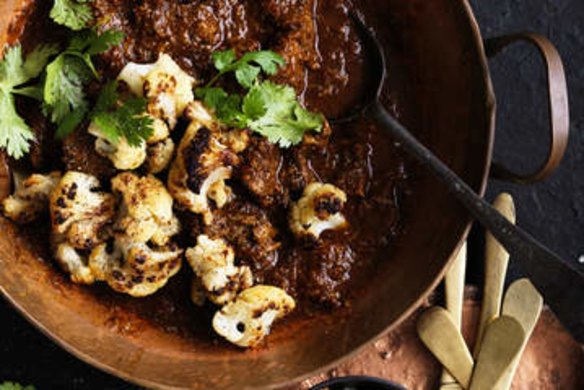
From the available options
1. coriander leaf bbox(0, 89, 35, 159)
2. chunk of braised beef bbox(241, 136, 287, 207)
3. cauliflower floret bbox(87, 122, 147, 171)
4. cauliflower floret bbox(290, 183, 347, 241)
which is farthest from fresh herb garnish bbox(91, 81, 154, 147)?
cauliflower floret bbox(290, 183, 347, 241)

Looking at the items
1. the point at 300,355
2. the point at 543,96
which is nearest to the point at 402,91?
the point at 543,96

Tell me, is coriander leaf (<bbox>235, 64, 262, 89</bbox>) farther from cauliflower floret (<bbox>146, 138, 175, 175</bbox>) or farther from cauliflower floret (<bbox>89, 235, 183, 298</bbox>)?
cauliflower floret (<bbox>89, 235, 183, 298</bbox>)

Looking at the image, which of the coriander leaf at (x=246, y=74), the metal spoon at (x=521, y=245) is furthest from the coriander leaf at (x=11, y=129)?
the metal spoon at (x=521, y=245)

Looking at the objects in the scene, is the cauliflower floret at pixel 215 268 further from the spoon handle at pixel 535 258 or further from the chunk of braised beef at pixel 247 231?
the spoon handle at pixel 535 258

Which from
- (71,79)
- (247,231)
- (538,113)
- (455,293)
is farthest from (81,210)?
(538,113)

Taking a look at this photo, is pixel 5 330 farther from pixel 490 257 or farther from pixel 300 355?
pixel 490 257

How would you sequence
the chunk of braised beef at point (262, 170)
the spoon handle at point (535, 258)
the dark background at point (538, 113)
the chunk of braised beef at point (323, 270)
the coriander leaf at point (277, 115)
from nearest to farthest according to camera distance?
the spoon handle at point (535, 258), the coriander leaf at point (277, 115), the chunk of braised beef at point (262, 170), the chunk of braised beef at point (323, 270), the dark background at point (538, 113)
